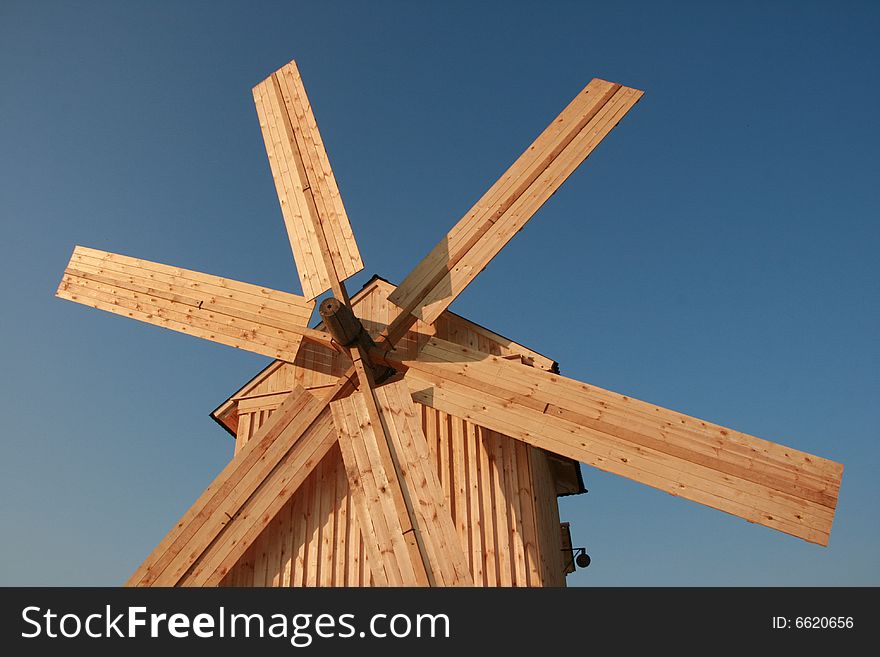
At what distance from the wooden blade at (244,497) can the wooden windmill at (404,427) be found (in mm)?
17

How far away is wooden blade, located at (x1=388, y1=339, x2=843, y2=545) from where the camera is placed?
552 cm

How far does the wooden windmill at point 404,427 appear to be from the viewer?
5824 millimetres

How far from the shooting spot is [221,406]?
8188mm

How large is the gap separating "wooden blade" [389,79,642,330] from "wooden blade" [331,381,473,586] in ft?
3.83

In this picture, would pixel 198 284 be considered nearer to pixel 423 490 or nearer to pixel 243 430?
pixel 243 430

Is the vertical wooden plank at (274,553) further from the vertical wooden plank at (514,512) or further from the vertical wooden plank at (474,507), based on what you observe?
the vertical wooden plank at (514,512)

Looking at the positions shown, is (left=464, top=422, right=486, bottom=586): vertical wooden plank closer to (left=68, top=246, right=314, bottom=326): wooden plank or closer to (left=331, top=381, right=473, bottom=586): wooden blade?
(left=331, top=381, right=473, bottom=586): wooden blade

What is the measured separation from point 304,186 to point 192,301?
1.94 meters
